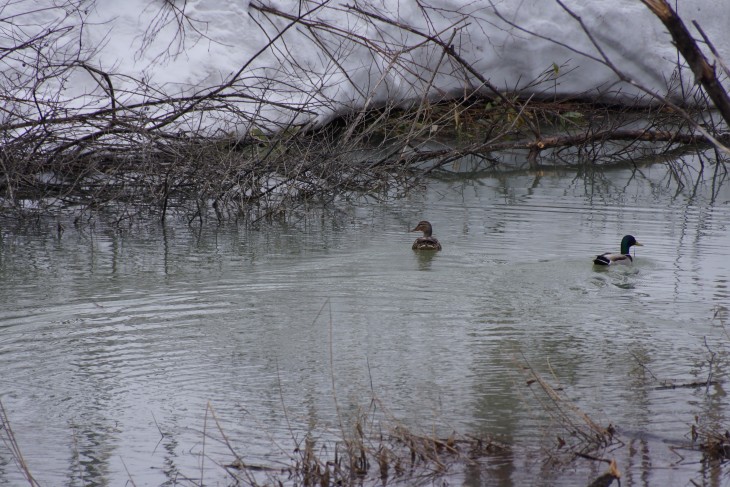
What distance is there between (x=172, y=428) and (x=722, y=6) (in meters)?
16.3

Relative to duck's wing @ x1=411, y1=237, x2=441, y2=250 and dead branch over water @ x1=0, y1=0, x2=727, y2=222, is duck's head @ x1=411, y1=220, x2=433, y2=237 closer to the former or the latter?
duck's wing @ x1=411, y1=237, x2=441, y2=250

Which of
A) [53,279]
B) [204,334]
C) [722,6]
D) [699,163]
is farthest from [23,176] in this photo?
[722,6]

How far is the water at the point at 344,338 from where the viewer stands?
4.31 m

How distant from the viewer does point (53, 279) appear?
7637 mm

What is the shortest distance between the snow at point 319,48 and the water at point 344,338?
1.93 metres

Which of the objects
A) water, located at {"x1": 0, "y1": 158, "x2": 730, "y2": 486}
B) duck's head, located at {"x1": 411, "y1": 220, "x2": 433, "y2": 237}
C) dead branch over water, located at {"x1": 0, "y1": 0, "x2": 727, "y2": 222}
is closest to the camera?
water, located at {"x1": 0, "y1": 158, "x2": 730, "y2": 486}

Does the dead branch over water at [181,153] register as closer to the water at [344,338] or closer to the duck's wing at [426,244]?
the water at [344,338]

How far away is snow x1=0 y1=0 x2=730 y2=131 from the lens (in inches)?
467

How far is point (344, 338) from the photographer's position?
19.9 ft

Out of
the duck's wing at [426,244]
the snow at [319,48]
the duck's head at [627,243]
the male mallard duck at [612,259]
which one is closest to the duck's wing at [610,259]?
the male mallard duck at [612,259]

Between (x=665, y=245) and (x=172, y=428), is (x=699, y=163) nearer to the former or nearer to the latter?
(x=665, y=245)

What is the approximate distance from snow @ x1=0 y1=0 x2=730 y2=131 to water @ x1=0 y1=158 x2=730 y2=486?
193 centimetres

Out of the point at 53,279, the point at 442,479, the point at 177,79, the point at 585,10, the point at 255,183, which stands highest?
the point at 585,10

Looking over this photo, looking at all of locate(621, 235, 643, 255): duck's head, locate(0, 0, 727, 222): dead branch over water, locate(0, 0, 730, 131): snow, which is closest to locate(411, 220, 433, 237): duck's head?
locate(0, 0, 727, 222): dead branch over water
